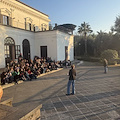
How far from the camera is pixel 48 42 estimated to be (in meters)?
16.8

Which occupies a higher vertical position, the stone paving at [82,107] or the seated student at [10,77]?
the seated student at [10,77]

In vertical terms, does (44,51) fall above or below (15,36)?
below

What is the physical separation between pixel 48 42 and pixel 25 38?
330 cm

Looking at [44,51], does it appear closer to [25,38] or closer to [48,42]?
[48,42]

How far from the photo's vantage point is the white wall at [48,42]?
16422 millimetres

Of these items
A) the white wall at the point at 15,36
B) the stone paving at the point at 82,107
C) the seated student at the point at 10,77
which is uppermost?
the white wall at the point at 15,36

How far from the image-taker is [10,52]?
13.7m

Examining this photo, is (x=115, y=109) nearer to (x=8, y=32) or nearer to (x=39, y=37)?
(x=8, y=32)

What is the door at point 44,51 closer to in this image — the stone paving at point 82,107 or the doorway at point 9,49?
the doorway at point 9,49

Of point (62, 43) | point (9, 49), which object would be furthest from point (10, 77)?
point (62, 43)

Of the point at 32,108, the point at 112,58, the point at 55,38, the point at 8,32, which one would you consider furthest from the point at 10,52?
the point at 112,58

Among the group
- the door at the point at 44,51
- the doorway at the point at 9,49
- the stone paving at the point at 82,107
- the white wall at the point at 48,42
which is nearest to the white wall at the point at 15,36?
the doorway at the point at 9,49

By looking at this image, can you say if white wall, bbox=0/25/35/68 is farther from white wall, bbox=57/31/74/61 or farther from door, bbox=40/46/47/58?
white wall, bbox=57/31/74/61

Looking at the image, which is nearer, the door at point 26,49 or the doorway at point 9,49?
the doorway at point 9,49
